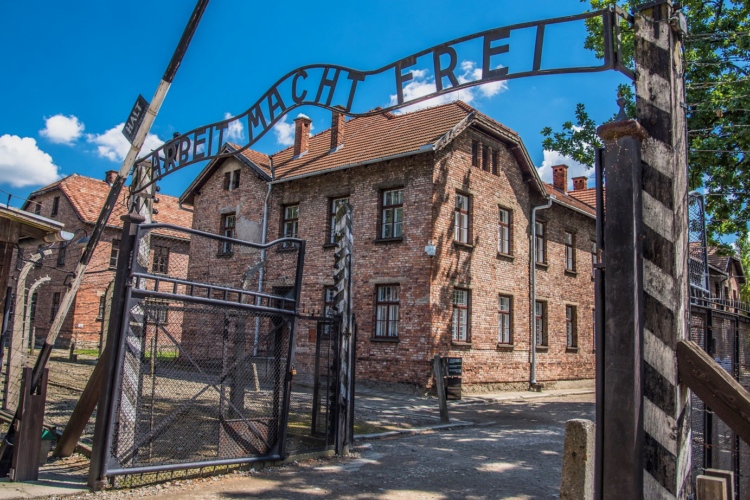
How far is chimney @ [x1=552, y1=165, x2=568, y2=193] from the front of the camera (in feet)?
91.0

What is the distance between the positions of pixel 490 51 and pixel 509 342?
16391 millimetres

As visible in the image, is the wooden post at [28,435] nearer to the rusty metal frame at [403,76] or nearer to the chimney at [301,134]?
the rusty metal frame at [403,76]

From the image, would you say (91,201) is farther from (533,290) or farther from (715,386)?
(715,386)

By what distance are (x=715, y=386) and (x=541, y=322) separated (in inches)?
756

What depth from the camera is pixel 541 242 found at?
22.3 meters

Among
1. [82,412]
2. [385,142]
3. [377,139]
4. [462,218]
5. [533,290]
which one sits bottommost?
[82,412]

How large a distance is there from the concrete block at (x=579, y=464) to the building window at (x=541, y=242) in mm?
19498

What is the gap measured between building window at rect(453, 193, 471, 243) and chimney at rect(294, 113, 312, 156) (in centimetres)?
727

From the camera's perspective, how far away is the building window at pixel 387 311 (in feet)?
58.2

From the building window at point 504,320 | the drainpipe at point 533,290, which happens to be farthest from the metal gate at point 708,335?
the drainpipe at point 533,290

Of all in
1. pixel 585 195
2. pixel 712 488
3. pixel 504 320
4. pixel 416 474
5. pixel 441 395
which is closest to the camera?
pixel 712 488

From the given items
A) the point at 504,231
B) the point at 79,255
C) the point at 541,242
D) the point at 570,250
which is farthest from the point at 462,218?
the point at 79,255

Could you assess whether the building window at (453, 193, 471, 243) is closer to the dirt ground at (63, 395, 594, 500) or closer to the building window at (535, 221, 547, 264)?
the building window at (535, 221, 547, 264)

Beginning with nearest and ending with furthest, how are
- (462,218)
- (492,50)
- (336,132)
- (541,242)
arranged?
(492,50) → (462,218) → (336,132) → (541,242)
